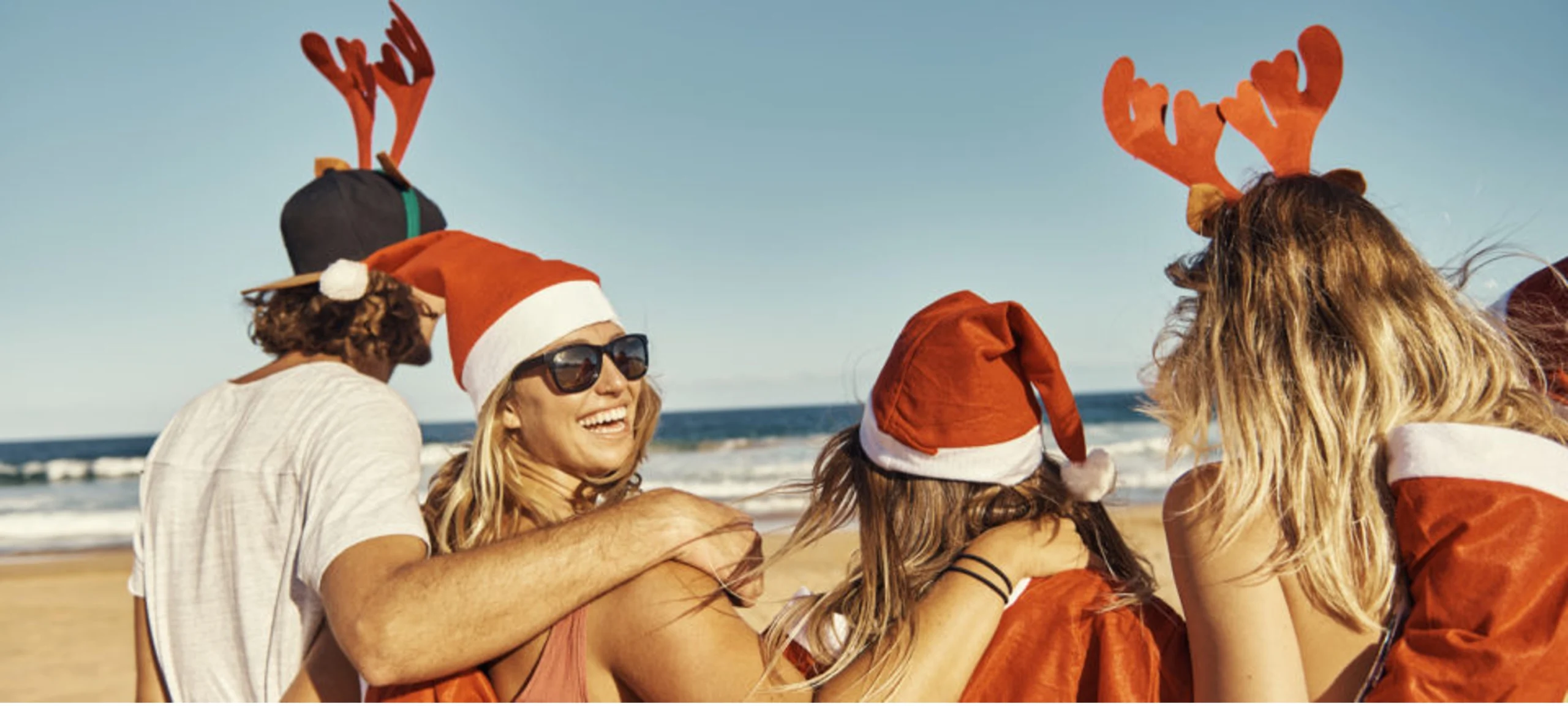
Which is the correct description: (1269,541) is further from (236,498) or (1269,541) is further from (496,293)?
(236,498)

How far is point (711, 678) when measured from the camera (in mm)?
2168

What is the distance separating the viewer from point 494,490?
2.75 meters

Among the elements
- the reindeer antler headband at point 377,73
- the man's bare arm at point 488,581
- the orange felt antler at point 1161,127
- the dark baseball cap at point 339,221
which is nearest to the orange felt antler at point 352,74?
the reindeer antler headband at point 377,73

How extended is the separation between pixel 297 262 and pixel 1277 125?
2.60 metres

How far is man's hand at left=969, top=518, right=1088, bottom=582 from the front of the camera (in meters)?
2.29

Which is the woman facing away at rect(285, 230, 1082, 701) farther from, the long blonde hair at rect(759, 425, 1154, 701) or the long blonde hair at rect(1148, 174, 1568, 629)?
the long blonde hair at rect(1148, 174, 1568, 629)

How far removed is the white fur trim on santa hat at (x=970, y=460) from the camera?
2.42 metres

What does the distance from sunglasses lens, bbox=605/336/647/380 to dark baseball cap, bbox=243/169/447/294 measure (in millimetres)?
739

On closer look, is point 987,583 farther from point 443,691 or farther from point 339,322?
point 339,322

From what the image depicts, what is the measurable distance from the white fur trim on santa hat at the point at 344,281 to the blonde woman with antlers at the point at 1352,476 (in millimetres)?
1995

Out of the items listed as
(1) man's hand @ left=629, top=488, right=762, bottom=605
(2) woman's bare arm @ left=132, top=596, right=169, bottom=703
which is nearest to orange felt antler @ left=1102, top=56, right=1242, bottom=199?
(1) man's hand @ left=629, top=488, right=762, bottom=605

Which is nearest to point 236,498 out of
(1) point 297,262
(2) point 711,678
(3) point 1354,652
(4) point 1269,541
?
(1) point 297,262

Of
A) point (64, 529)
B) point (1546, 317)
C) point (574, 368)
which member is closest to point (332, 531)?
point (574, 368)

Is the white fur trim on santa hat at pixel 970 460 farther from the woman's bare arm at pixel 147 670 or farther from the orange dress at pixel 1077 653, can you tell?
the woman's bare arm at pixel 147 670
